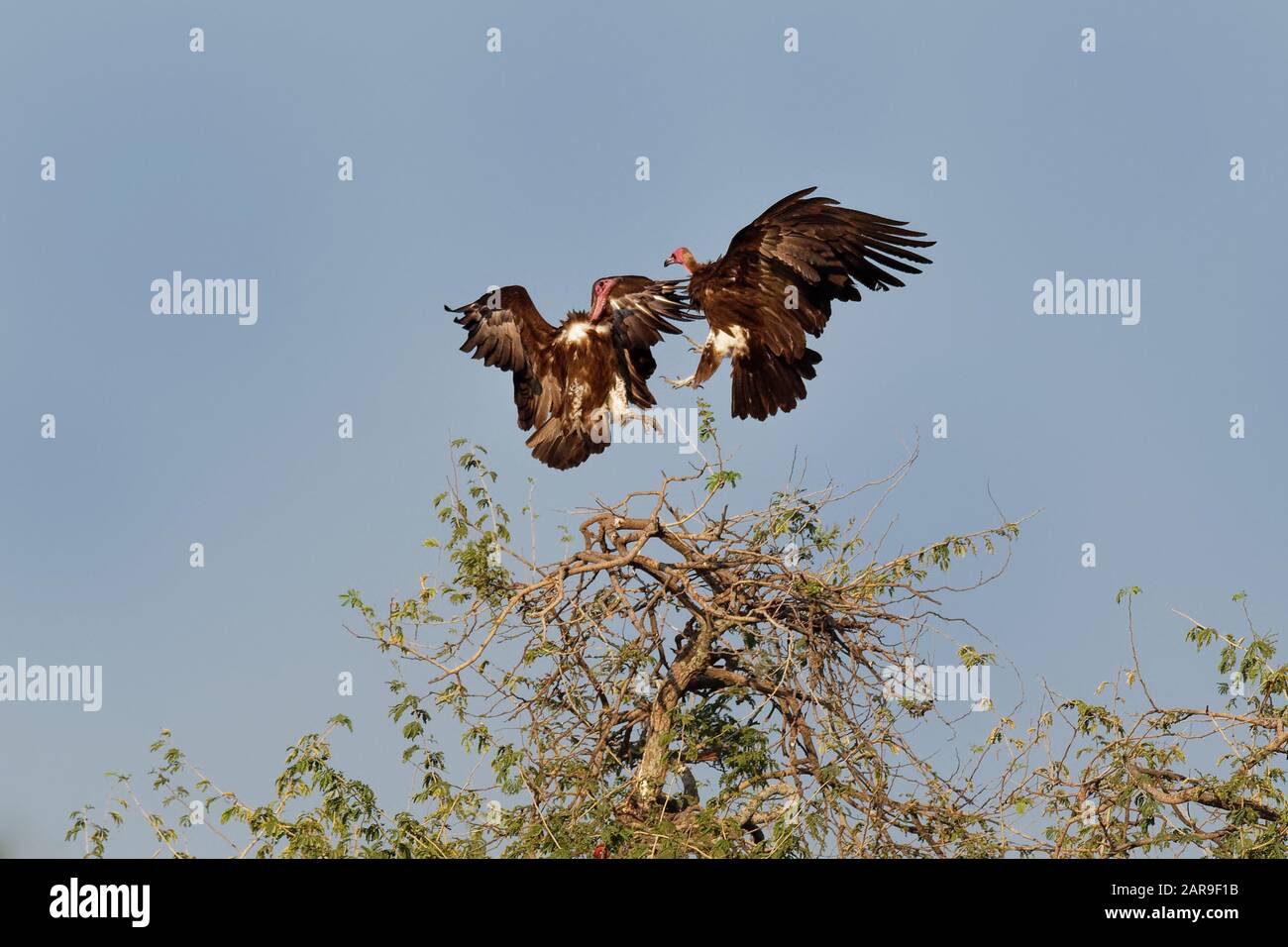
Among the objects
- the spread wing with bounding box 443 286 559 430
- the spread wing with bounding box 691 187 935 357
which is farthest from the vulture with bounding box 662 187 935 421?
Answer: the spread wing with bounding box 443 286 559 430

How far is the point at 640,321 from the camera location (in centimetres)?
888

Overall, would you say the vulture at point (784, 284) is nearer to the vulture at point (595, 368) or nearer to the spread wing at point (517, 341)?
the vulture at point (595, 368)

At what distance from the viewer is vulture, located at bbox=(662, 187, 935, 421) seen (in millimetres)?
8047

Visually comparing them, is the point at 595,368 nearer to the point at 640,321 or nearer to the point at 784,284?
the point at 640,321

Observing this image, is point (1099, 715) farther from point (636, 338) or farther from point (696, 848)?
point (636, 338)

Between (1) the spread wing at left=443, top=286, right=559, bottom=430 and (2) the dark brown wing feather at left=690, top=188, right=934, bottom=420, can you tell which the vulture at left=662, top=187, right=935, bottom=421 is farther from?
(1) the spread wing at left=443, top=286, right=559, bottom=430

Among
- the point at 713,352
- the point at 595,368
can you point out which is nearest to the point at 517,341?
the point at 595,368

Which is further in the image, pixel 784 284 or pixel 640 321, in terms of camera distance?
pixel 640 321

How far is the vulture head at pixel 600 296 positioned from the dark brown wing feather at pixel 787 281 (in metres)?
0.59

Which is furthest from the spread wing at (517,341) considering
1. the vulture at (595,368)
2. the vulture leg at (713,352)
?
the vulture leg at (713,352)

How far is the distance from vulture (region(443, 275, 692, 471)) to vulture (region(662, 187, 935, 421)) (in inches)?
14.9

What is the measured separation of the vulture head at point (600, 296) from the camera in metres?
8.99

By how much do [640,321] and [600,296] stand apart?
1.10ft
